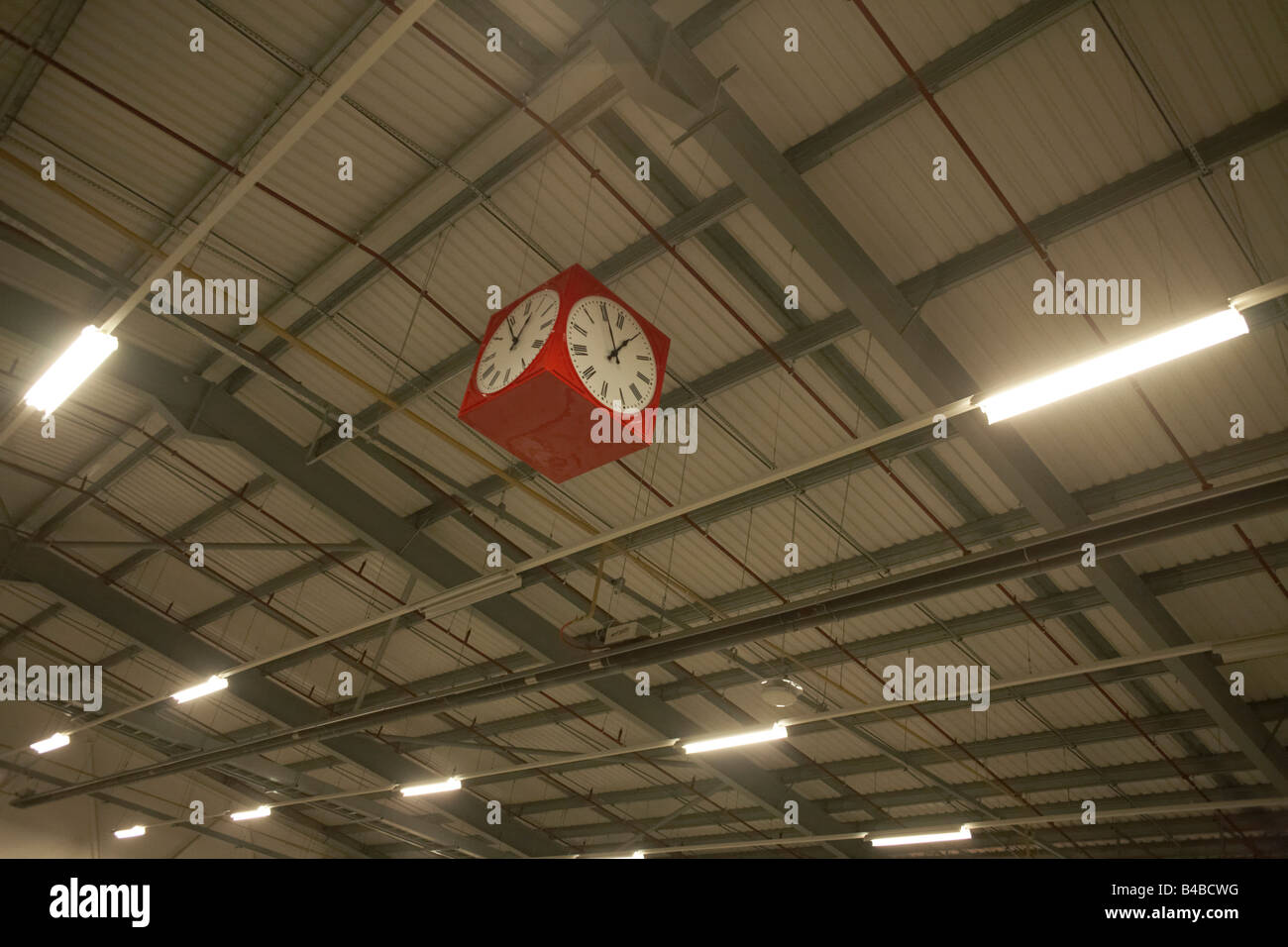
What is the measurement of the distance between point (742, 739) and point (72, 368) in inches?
316

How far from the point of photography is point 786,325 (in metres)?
8.35

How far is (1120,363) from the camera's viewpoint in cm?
523

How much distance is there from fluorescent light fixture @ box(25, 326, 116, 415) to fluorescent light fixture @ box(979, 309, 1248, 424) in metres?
6.28

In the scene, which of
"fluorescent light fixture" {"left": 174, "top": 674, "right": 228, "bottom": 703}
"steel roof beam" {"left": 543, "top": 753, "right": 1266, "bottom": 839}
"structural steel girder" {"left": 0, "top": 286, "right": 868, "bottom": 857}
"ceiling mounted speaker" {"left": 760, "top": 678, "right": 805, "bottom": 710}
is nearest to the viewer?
"structural steel girder" {"left": 0, "top": 286, "right": 868, "bottom": 857}

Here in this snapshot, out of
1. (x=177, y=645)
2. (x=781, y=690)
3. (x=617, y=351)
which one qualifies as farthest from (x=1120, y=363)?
(x=177, y=645)

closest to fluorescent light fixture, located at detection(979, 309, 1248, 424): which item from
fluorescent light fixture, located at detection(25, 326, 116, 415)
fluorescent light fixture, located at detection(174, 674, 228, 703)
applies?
fluorescent light fixture, located at detection(25, 326, 116, 415)

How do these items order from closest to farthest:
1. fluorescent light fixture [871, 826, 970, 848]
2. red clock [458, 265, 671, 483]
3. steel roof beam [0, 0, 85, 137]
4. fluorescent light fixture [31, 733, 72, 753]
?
red clock [458, 265, 671, 483], steel roof beam [0, 0, 85, 137], fluorescent light fixture [871, 826, 970, 848], fluorescent light fixture [31, 733, 72, 753]

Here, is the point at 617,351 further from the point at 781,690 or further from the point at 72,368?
the point at 781,690

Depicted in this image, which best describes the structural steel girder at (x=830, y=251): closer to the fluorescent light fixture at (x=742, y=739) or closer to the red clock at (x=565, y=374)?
the red clock at (x=565, y=374)

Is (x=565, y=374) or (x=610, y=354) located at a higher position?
(x=610, y=354)

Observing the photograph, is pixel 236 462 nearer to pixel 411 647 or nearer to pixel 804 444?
pixel 411 647

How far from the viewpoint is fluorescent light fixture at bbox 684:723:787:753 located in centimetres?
1045

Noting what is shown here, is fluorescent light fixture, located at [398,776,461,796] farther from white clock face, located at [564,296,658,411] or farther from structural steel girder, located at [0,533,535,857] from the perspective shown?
white clock face, located at [564,296,658,411]
